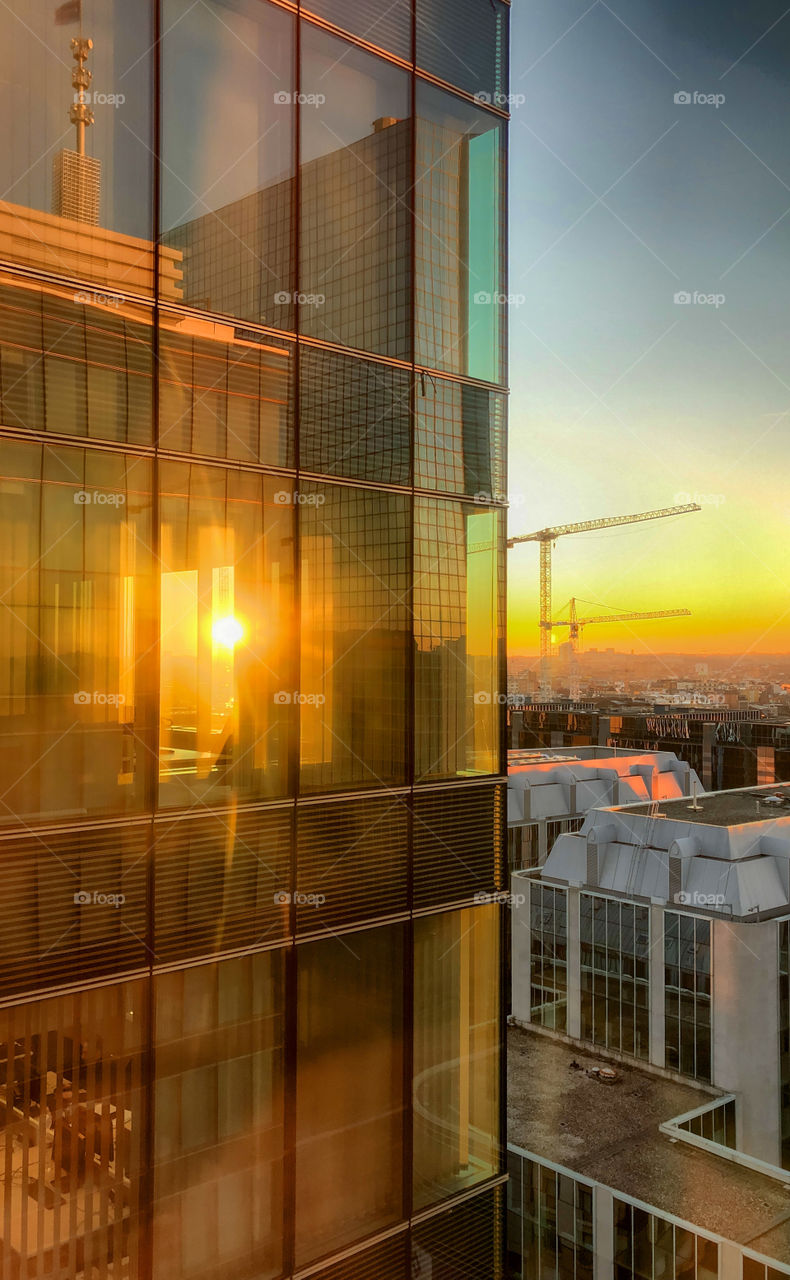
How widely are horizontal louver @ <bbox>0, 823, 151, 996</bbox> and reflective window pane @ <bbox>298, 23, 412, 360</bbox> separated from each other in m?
4.29

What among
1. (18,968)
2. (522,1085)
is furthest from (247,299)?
(522,1085)

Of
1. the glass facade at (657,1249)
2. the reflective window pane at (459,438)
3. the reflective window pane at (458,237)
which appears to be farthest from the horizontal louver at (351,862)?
the glass facade at (657,1249)

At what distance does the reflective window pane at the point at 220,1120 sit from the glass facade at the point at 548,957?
908 inches

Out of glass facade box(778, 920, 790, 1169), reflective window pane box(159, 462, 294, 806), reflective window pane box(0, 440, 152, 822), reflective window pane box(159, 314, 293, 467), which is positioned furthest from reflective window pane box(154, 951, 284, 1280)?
glass facade box(778, 920, 790, 1169)

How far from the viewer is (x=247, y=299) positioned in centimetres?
686

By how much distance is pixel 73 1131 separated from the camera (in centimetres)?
574

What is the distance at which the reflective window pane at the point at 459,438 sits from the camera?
26.4ft

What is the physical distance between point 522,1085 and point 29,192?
71.1 ft

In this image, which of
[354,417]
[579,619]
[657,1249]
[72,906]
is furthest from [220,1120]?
[579,619]

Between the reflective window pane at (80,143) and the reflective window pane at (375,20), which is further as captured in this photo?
the reflective window pane at (375,20)

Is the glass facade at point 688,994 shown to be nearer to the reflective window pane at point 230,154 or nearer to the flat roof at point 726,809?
the flat roof at point 726,809

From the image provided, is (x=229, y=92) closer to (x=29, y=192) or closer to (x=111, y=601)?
(x=29, y=192)

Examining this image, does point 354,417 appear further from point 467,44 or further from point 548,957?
point 548,957

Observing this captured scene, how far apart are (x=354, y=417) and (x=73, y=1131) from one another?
5604 mm
